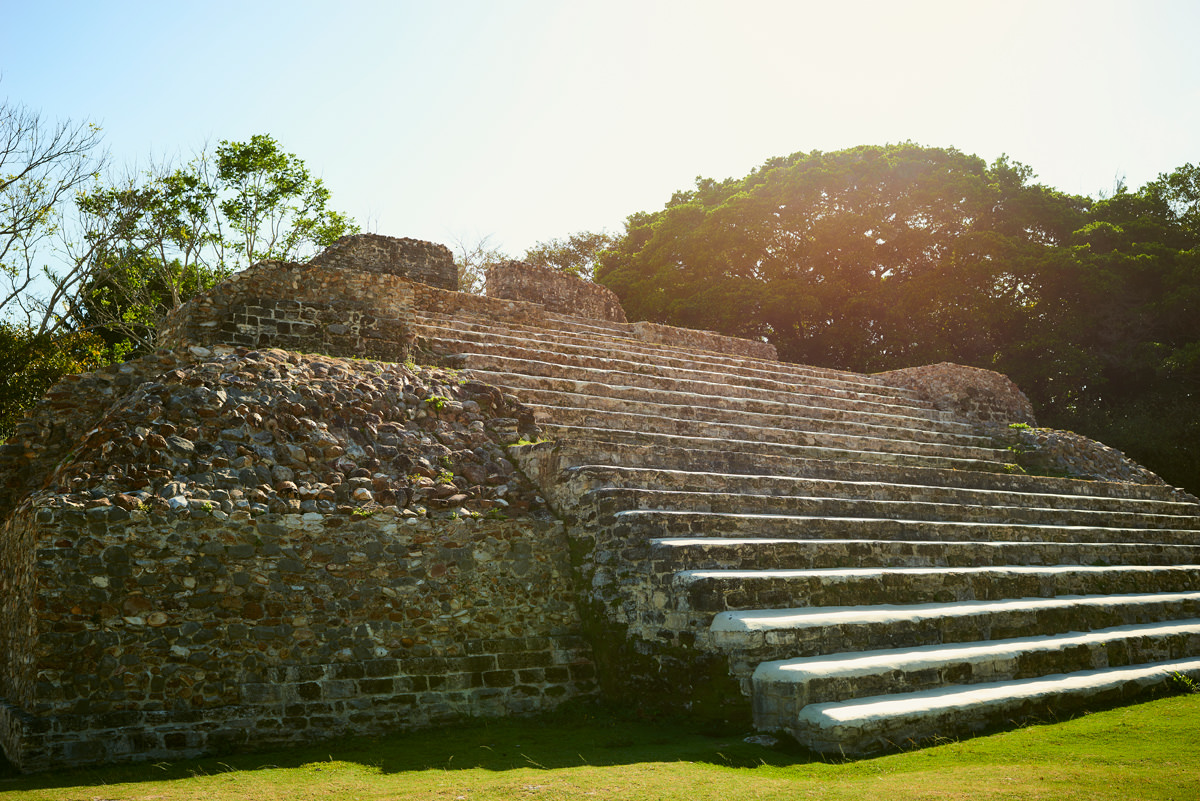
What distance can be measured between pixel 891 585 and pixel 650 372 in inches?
243

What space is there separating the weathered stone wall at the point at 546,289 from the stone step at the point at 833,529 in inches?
402

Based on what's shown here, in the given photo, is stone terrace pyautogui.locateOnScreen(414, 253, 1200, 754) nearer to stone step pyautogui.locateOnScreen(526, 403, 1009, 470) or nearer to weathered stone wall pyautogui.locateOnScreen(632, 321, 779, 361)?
stone step pyautogui.locateOnScreen(526, 403, 1009, 470)

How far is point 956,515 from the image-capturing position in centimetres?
812

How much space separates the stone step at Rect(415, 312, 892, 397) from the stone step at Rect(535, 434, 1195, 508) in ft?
10.7

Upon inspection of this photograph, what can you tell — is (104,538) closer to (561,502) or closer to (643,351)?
(561,502)

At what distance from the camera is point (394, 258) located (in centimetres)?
1661

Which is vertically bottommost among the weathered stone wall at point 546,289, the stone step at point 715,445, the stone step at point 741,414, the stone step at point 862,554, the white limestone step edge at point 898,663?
the white limestone step edge at point 898,663

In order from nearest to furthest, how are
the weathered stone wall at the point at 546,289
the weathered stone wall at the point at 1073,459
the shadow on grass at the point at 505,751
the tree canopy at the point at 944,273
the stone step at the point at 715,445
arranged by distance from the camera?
the shadow on grass at the point at 505,751 → the stone step at the point at 715,445 → the weathered stone wall at the point at 1073,459 → the weathered stone wall at the point at 546,289 → the tree canopy at the point at 944,273

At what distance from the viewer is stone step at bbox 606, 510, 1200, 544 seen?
5.97 meters

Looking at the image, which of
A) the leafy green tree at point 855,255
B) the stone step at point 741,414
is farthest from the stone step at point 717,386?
the leafy green tree at point 855,255

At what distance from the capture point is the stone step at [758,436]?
28.5 feet

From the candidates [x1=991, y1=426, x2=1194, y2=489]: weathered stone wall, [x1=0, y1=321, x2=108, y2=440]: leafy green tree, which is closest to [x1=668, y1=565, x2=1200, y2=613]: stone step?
[x1=991, y1=426, x2=1194, y2=489]: weathered stone wall

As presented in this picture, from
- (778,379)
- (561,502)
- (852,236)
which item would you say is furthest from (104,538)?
(852,236)

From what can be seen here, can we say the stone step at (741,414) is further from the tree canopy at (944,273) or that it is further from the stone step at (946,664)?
the tree canopy at (944,273)
